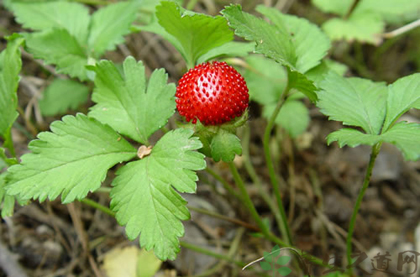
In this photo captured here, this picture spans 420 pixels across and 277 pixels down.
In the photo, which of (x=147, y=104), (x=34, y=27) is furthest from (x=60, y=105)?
(x=147, y=104)

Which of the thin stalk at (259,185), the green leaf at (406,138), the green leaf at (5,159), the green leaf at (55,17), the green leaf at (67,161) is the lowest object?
the thin stalk at (259,185)

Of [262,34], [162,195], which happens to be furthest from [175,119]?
[262,34]

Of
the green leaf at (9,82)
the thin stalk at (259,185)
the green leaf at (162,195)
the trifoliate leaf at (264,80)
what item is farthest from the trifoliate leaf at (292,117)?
the green leaf at (9,82)

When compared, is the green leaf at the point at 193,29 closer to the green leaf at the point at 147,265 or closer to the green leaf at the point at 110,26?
the green leaf at the point at 110,26

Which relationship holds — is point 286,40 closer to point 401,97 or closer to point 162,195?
point 401,97

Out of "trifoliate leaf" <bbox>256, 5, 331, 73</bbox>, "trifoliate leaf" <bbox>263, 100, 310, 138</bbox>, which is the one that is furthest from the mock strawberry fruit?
"trifoliate leaf" <bbox>263, 100, 310, 138</bbox>

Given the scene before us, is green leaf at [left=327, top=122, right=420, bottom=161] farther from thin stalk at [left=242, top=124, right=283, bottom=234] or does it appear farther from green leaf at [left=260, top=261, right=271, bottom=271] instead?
thin stalk at [left=242, top=124, right=283, bottom=234]
